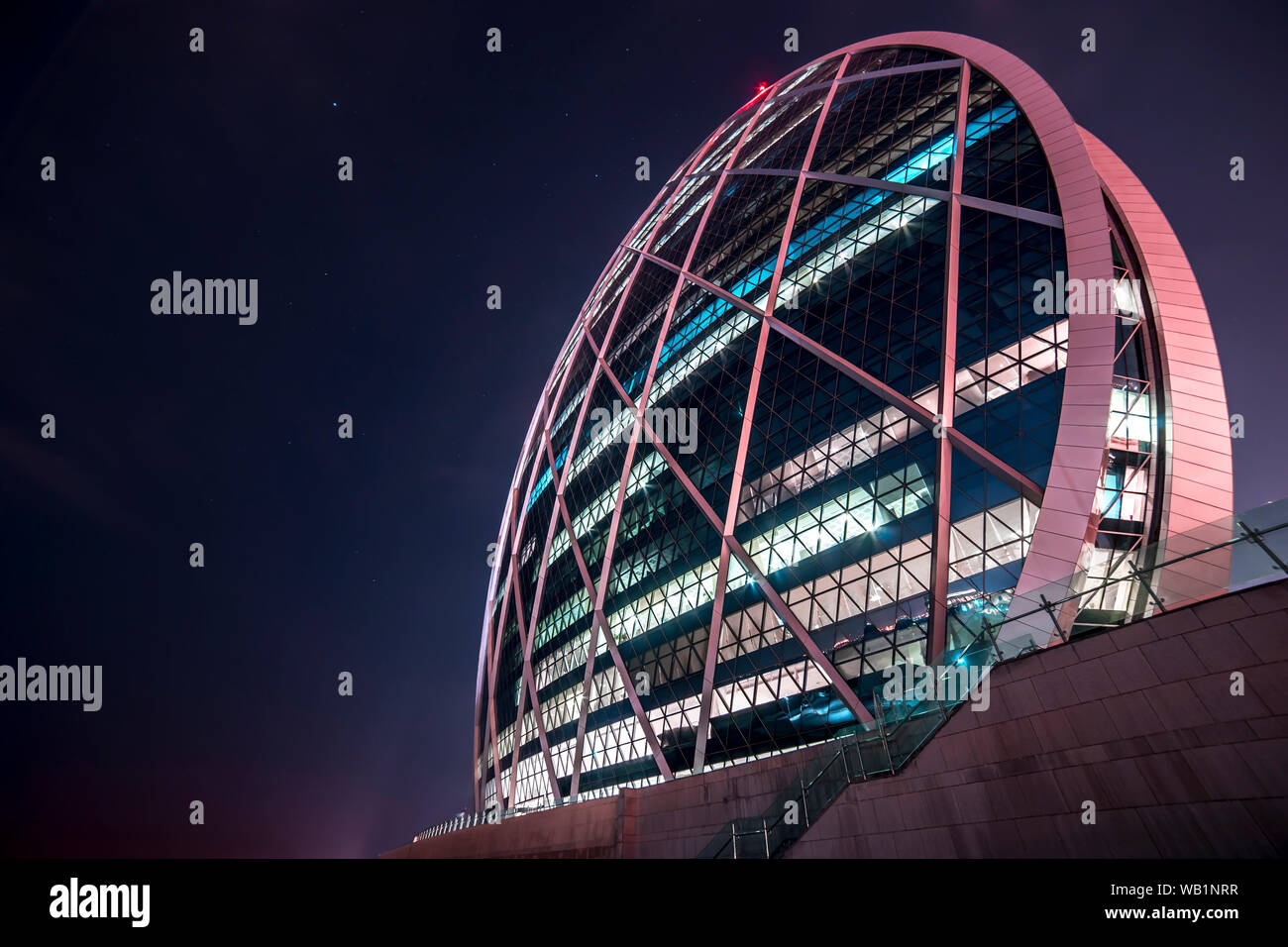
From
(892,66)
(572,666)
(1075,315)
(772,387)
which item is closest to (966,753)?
(1075,315)

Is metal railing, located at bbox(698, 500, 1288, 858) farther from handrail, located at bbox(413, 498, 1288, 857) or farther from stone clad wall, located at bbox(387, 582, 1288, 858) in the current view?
stone clad wall, located at bbox(387, 582, 1288, 858)

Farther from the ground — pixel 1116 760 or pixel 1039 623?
pixel 1039 623

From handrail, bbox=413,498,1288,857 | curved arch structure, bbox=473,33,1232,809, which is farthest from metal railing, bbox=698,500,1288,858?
curved arch structure, bbox=473,33,1232,809

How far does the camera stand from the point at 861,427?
22.7 meters

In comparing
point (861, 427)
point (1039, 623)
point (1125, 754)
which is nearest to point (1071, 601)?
point (1039, 623)

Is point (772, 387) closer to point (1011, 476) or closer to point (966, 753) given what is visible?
point (1011, 476)

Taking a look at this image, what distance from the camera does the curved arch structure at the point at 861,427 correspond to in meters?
17.3

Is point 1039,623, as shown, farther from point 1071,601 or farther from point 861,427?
point 861,427

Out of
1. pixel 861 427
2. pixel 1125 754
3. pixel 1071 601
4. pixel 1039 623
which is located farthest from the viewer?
pixel 861 427

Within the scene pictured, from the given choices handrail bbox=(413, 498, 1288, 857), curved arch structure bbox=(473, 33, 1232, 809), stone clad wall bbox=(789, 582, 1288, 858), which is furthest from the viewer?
curved arch structure bbox=(473, 33, 1232, 809)

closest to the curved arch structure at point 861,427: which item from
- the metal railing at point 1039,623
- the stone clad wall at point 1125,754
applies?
the metal railing at point 1039,623

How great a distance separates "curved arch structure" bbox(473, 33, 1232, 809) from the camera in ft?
56.9

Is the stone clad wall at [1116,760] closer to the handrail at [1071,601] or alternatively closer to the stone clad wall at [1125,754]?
the stone clad wall at [1125,754]
